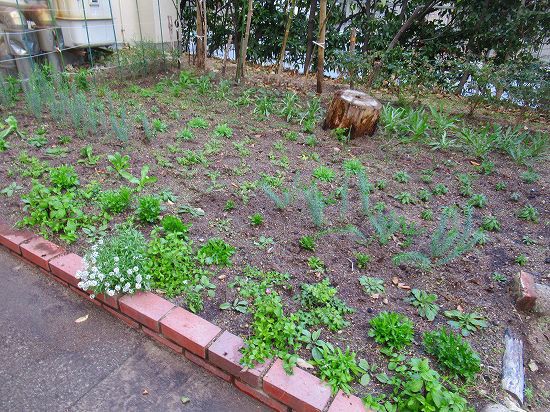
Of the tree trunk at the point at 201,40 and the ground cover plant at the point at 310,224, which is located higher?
the tree trunk at the point at 201,40

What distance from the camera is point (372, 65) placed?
19.8 feet

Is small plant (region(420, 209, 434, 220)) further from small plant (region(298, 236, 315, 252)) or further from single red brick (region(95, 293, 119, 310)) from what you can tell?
single red brick (region(95, 293, 119, 310))

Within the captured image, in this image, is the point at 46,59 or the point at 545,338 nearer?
the point at 545,338

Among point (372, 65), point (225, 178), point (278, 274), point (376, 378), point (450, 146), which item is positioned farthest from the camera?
point (372, 65)

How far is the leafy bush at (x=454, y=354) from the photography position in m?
1.97

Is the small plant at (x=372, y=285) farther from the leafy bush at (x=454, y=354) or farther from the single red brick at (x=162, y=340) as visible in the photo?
the single red brick at (x=162, y=340)

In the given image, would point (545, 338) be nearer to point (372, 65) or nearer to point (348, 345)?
point (348, 345)

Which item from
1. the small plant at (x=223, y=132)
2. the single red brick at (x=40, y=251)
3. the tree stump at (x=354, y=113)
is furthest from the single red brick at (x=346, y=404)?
the tree stump at (x=354, y=113)

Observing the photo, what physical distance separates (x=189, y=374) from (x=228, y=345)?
0.27 metres

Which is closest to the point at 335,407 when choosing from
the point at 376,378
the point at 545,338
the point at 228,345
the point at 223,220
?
the point at 376,378

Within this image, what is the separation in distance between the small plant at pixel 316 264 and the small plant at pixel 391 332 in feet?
1.69

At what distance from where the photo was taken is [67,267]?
2.51 m

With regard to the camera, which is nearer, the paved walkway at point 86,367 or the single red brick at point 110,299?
the paved walkway at point 86,367

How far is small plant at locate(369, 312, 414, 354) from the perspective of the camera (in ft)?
6.93
